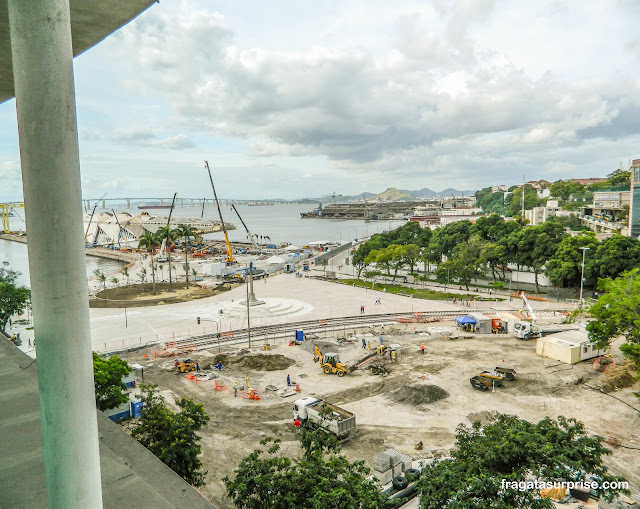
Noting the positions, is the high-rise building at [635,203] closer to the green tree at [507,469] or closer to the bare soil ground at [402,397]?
the bare soil ground at [402,397]

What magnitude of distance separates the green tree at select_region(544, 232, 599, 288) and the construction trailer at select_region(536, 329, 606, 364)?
63.2ft

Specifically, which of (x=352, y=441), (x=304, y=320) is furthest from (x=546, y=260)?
(x=352, y=441)

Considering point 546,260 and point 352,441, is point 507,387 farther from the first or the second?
point 546,260

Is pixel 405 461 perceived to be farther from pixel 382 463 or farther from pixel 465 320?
pixel 465 320

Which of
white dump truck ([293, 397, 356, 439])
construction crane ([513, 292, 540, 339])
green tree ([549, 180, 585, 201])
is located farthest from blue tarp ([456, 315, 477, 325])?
green tree ([549, 180, 585, 201])

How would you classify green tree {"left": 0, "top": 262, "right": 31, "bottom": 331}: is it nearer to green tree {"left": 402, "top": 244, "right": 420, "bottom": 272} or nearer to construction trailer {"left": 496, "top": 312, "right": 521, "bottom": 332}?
construction trailer {"left": 496, "top": 312, "right": 521, "bottom": 332}

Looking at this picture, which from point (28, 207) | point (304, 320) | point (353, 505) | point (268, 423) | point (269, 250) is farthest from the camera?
point (269, 250)

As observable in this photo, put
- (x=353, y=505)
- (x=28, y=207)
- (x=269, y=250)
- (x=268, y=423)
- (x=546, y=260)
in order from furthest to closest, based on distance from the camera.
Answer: (x=269, y=250)
(x=546, y=260)
(x=268, y=423)
(x=353, y=505)
(x=28, y=207)

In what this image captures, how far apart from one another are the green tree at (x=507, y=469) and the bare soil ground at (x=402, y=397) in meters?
6.50

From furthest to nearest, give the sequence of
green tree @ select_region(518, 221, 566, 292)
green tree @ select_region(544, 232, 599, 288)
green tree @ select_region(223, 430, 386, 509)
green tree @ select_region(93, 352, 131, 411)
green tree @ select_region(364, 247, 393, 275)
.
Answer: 1. green tree @ select_region(364, 247, 393, 275)
2. green tree @ select_region(518, 221, 566, 292)
3. green tree @ select_region(544, 232, 599, 288)
4. green tree @ select_region(93, 352, 131, 411)
5. green tree @ select_region(223, 430, 386, 509)

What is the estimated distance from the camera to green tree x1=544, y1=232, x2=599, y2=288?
47531mm

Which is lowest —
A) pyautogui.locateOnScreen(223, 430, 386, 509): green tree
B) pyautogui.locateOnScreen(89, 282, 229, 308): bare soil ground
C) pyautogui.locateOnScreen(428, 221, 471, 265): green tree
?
pyautogui.locateOnScreen(89, 282, 229, 308): bare soil ground

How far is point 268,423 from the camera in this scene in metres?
20.9

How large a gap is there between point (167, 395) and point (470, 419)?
637 inches
